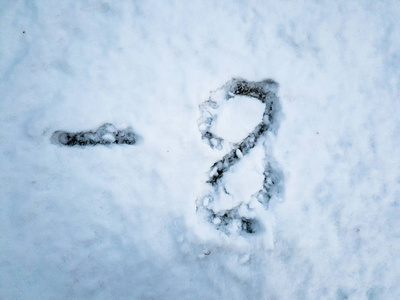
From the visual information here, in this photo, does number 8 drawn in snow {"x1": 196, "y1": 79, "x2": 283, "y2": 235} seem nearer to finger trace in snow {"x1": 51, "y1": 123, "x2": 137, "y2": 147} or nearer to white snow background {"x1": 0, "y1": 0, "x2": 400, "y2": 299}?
white snow background {"x1": 0, "y1": 0, "x2": 400, "y2": 299}

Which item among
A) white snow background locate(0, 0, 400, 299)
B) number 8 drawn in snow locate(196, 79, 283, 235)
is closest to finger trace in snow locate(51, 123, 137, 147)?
white snow background locate(0, 0, 400, 299)

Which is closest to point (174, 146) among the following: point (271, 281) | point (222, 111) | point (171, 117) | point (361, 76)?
point (171, 117)

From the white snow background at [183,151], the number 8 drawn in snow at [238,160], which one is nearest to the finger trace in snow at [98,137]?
the white snow background at [183,151]

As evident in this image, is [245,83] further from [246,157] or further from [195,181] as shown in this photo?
[195,181]

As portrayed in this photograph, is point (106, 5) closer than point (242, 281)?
No

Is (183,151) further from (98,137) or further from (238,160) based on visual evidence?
(98,137)

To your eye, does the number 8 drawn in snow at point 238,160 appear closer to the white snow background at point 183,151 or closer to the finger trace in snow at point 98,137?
the white snow background at point 183,151
